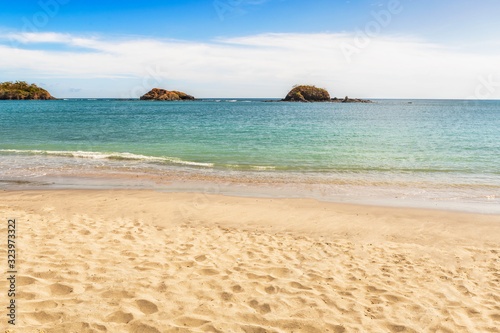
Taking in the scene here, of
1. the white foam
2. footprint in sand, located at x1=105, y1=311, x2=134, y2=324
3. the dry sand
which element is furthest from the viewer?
the white foam

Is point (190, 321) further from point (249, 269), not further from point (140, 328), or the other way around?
point (249, 269)

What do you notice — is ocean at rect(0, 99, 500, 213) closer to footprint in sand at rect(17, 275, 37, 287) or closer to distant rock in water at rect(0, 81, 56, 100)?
footprint in sand at rect(17, 275, 37, 287)

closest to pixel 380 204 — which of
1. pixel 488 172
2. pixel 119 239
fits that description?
pixel 119 239

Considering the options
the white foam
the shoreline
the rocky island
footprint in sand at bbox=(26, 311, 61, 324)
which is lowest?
footprint in sand at bbox=(26, 311, 61, 324)

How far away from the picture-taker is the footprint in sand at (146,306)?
452 cm

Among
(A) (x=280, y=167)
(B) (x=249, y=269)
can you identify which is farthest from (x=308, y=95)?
(B) (x=249, y=269)

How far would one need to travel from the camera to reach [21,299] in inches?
180

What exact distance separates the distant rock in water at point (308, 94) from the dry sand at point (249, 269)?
152 meters

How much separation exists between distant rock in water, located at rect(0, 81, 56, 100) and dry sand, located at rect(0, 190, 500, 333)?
189510mm

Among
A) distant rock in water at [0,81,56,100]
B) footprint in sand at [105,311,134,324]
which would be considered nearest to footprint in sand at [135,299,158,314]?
footprint in sand at [105,311,134,324]

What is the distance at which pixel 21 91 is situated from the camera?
528 feet

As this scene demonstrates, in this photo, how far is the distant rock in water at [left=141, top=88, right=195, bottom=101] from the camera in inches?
6786

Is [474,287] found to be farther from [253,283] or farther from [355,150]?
[355,150]

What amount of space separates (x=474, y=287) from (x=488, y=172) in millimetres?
14595
